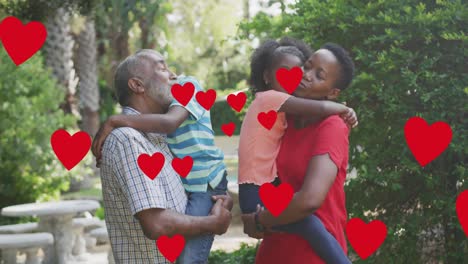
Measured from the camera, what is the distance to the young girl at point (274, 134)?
309cm

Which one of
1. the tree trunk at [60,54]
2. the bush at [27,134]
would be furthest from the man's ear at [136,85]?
the tree trunk at [60,54]

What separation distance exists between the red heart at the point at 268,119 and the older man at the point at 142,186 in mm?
436

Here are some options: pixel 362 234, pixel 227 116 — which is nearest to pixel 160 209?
pixel 362 234

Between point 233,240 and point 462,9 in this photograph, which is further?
point 233,240

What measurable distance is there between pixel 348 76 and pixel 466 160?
9.42 ft

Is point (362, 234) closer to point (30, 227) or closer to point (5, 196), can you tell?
point (30, 227)

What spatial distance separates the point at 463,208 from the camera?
5.26 meters

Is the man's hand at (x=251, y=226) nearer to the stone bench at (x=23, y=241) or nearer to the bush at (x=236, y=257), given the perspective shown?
the bush at (x=236, y=257)

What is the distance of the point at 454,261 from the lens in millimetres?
5879

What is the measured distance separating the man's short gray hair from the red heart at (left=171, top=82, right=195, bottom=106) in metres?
0.14

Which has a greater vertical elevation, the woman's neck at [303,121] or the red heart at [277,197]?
the woman's neck at [303,121]

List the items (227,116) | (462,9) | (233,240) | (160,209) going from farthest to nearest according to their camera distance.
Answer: (227,116) < (233,240) < (462,9) < (160,209)

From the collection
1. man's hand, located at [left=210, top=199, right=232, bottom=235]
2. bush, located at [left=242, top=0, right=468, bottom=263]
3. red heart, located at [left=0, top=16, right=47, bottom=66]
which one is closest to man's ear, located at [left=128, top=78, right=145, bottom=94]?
man's hand, located at [left=210, top=199, right=232, bottom=235]

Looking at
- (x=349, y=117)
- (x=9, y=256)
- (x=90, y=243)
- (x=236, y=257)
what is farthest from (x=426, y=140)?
(x=90, y=243)
